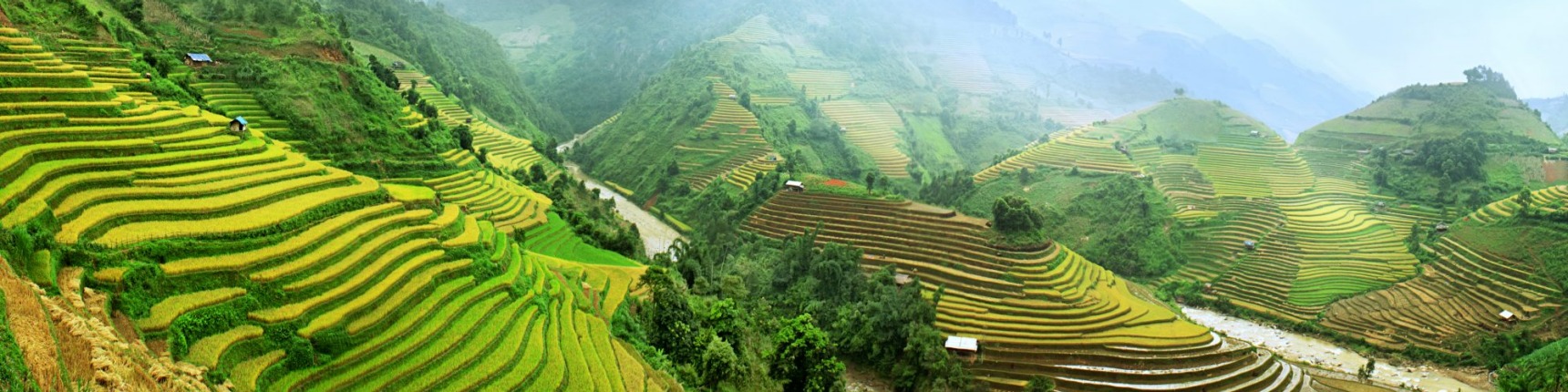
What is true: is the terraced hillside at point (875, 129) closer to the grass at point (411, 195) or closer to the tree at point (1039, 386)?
the tree at point (1039, 386)

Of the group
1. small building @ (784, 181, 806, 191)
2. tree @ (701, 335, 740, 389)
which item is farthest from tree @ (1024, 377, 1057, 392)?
small building @ (784, 181, 806, 191)

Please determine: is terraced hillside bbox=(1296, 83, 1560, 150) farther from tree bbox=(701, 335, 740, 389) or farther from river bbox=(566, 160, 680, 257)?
tree bbox=(701, 335, 740, 389)

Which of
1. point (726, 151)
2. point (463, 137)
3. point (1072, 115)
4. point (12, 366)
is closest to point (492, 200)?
point (463, 137)

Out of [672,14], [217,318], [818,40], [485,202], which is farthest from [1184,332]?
[672,14]

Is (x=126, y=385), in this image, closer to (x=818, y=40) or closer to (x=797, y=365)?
(x=797, y=365)

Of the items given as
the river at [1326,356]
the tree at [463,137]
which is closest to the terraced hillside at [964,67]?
the river at [1326,356]
